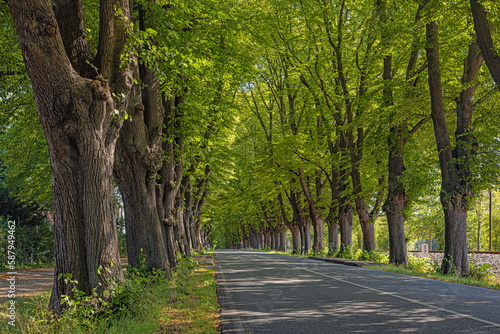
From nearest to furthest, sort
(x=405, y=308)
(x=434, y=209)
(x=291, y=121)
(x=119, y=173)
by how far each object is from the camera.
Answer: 1. (x=405, y=308)
2. (x=119, y=173)
3. (x=291, y=121)
4. (x=434, y=209)

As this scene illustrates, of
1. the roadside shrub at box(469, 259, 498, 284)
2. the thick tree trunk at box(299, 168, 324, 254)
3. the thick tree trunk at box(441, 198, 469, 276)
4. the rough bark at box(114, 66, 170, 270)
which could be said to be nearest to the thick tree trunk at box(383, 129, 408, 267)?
the roadside shrub at box(469, 259, 498, 284)

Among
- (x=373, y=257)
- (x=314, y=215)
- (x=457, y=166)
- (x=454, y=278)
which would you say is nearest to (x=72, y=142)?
(x=454, y=278)

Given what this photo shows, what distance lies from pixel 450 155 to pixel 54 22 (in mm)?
15297

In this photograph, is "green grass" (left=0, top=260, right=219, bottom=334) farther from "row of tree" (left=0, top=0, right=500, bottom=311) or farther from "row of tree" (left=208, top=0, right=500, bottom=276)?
"row of tree" (left=208, top=0, right=500, bottom=276)

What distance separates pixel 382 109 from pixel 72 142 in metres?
15.0

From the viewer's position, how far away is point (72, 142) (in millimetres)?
6914

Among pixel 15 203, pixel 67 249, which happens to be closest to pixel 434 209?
pixel 15 203

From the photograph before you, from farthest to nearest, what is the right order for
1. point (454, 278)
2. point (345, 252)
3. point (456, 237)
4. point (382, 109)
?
1. point (345, 252)
2. point (382, 109)
3. point (456, 237)
4. point (454, 278)

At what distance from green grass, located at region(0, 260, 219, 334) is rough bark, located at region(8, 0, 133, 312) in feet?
1.71

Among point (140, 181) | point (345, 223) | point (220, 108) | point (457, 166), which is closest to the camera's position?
point (140, 181)

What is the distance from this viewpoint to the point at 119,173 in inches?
461

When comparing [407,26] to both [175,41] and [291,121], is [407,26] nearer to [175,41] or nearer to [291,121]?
[175,41]

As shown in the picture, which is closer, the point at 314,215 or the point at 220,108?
the point at 220,108

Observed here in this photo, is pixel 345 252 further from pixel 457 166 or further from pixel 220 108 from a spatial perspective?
pixel 220 108
